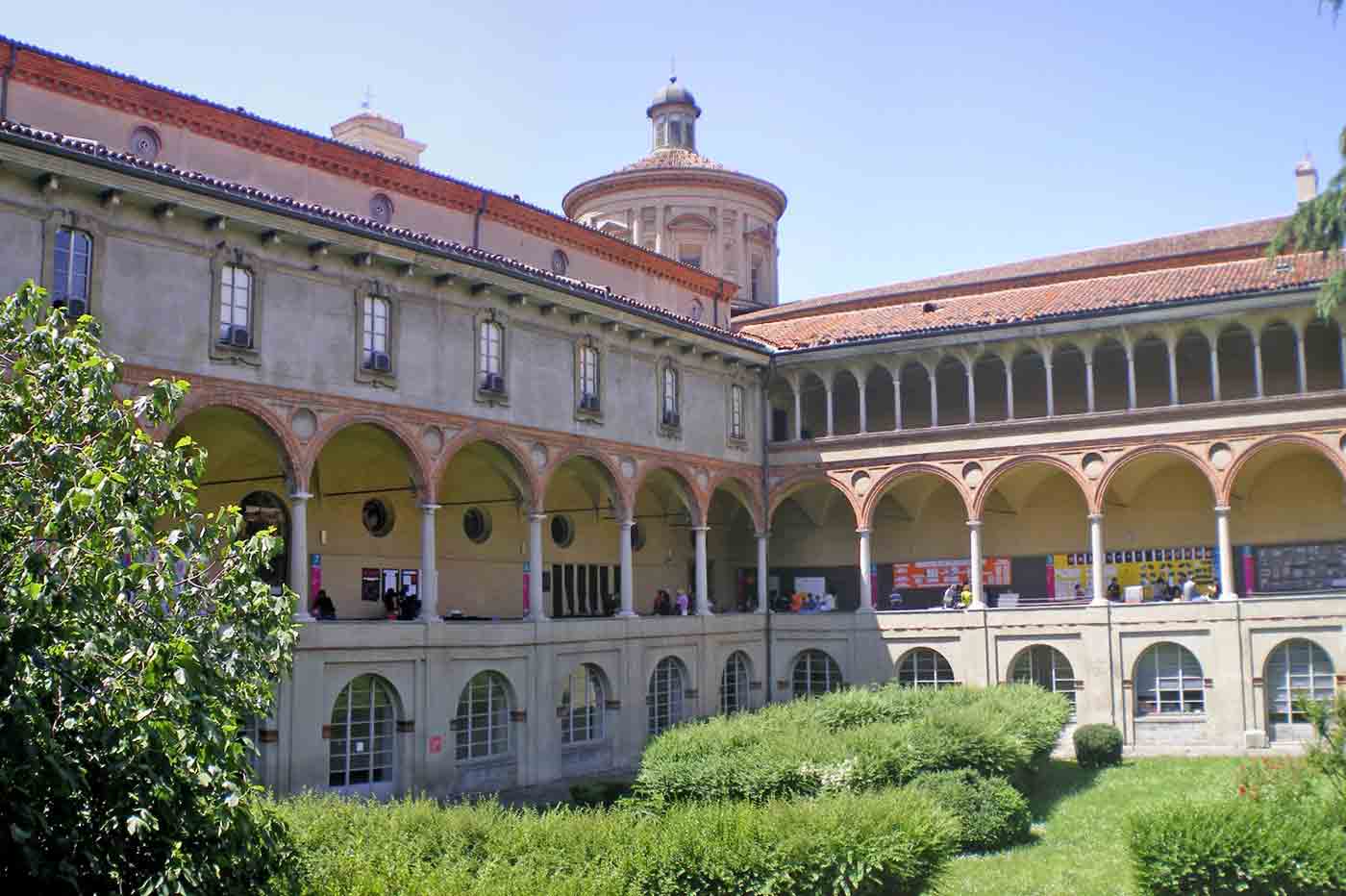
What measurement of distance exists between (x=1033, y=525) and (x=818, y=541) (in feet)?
21.7

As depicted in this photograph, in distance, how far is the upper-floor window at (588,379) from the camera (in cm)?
3191

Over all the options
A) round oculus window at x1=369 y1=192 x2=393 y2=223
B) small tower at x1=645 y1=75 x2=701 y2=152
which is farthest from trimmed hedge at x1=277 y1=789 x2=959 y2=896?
small tower at x1=645 y1=75 x2=701 y2=152

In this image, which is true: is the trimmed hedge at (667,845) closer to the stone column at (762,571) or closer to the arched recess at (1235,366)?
the stone column at (762,571)

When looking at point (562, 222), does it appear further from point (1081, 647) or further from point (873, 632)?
point (1081, 647)

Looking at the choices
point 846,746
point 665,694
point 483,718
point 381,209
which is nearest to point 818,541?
point 665,694

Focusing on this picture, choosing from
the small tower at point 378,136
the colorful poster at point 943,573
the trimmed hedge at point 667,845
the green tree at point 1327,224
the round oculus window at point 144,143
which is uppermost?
the small tower at point 378,136

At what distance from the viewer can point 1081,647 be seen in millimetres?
34281

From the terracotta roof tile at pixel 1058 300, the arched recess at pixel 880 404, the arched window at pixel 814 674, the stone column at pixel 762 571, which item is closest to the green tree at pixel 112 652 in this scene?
the terracotta roof tile at pixel 1058 300

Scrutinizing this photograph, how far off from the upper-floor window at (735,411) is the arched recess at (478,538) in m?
6.95

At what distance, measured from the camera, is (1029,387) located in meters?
38.5

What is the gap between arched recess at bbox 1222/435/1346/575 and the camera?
34531mm

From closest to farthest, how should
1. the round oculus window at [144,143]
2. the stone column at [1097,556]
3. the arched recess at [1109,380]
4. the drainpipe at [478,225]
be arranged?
1. the round oculus window at [144,143]
2. the drainpipe at [478,225]
3. the stone column at [1097,556]
4. the arched recess at [1109,380]

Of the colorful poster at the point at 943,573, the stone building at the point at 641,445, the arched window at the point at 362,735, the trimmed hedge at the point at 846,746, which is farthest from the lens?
the colorful poster at the point at 943,573

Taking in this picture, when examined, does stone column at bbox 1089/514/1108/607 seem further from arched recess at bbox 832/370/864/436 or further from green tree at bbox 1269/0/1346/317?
green tree at bbox 1269/0/1346/317
